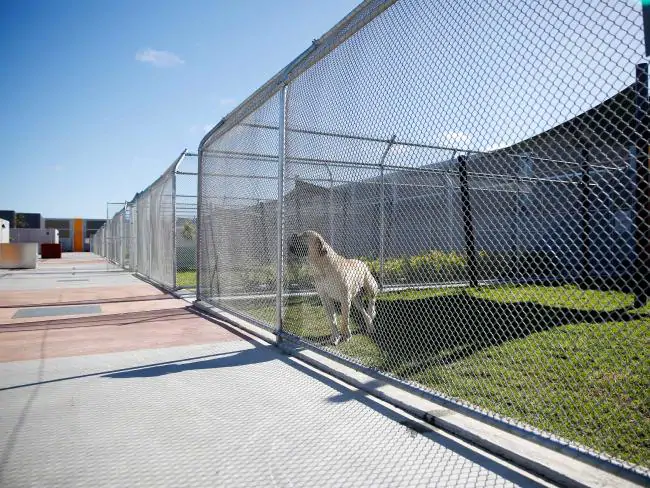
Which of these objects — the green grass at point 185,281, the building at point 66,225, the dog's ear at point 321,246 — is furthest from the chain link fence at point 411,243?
the building at point 66,225

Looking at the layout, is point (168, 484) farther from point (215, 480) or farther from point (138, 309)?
point (138, 309)

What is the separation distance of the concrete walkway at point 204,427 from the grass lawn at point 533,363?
25.8 inches

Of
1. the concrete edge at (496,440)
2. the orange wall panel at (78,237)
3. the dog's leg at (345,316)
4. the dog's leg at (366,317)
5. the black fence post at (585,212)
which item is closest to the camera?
the concrete edge at (496,440)

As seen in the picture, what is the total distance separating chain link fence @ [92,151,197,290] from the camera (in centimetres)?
1002

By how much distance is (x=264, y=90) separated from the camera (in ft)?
17.5

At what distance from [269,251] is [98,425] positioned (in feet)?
10.4

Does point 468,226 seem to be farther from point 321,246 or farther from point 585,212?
point 321,246

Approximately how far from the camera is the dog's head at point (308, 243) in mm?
4691

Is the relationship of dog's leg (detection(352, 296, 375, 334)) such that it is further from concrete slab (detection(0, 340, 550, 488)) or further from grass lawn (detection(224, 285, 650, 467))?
concrete slab (detection(0, 340, 550, 488))

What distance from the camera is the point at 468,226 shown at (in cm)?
823

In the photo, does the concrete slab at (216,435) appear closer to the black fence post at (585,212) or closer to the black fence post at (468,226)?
the black fence post at (585,212)

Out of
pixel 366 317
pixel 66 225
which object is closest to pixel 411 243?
pixel 366 317

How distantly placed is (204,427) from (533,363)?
2862 millimetres

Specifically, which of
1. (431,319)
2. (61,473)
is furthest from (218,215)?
(61,473)
